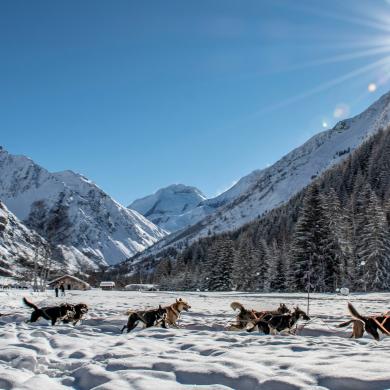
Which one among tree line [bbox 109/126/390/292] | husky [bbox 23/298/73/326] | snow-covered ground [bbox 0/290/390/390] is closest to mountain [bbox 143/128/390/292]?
tree line [bbox 109/126/390/292]

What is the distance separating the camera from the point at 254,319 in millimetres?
10516

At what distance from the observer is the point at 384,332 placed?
8961mm

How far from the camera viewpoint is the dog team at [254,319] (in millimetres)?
9211

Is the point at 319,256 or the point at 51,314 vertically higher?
the point at 319,256

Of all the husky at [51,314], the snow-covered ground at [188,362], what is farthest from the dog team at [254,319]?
the snow-covered ground at [188,362]

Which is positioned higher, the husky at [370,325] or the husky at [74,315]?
the husky at [370,325]

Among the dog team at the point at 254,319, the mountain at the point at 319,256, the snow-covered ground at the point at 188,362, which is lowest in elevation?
the snow-covered ground at the point at 188,362

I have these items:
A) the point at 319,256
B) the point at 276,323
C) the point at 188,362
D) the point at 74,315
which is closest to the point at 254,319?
the point at 276,323

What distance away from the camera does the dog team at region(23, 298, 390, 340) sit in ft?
30.2

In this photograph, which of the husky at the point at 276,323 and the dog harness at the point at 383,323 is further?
the husky at the point at 276,323

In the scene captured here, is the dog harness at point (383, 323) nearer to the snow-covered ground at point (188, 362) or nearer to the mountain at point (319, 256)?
the snow-covered ground at point (188, 362)

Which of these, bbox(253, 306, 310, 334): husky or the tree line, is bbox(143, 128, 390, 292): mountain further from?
bbox(253, 306, 310, 334): husky

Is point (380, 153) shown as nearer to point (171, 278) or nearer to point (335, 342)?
point (171, 278)

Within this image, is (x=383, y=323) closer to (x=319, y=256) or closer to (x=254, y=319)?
(x=254, y=319)
